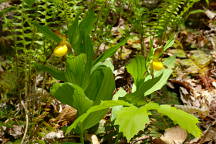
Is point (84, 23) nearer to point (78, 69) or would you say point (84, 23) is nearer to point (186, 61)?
point (78, 69)

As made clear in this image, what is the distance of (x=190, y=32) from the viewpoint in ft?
11.7

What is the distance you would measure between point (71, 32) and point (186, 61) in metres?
1.52

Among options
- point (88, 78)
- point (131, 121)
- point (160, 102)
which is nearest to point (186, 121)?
point (131, 121)

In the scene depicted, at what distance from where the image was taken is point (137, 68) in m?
1.65

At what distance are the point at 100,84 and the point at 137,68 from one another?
0.22m

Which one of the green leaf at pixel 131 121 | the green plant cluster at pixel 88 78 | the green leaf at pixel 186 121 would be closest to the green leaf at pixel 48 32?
the green plant cluster at pixel 88 78

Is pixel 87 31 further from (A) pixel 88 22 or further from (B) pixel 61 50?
(B) pixel 61 50

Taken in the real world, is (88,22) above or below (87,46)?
above

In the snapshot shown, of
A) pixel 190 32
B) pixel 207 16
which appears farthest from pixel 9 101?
pixel 207 16

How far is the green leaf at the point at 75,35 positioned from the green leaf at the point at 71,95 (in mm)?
241

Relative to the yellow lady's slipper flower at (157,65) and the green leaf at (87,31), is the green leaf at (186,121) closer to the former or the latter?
the yellow lady's slipper flower at (157,65)

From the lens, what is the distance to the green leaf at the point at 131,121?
4.05 ft

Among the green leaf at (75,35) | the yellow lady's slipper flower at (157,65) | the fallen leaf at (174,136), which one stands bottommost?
the fallen leaf at (174,136)

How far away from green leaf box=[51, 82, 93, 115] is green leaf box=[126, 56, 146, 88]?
0.89ft
